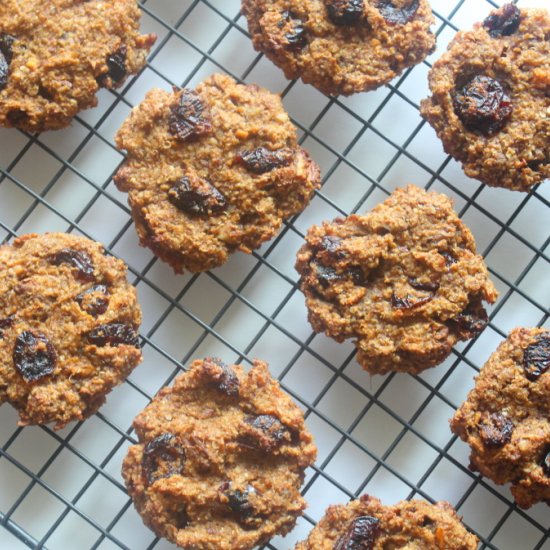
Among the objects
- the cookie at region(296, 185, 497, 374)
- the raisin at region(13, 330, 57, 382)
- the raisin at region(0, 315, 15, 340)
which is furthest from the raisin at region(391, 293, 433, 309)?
the raisin at region(0, 315, 15, 340)

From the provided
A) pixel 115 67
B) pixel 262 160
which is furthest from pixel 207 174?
pixel 115 67

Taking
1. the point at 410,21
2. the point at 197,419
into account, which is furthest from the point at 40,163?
the point at 410,21

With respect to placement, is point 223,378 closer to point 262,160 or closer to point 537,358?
point 262,160

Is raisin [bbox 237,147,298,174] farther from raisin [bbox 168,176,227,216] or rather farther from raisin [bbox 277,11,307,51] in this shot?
raisin [bbox 277,11,307,51]

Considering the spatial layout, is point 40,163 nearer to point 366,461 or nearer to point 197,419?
point 197,419

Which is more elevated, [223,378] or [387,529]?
[223,378]

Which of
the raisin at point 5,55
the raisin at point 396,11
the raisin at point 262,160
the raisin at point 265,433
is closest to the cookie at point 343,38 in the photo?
the raisin at point 396,11

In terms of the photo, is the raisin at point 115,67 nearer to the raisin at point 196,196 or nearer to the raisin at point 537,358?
the raisin at point 196,196

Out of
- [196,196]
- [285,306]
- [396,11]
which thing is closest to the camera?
[196,196]
